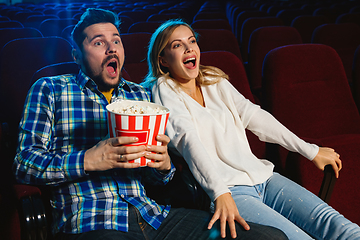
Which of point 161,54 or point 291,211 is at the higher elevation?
point 161,54

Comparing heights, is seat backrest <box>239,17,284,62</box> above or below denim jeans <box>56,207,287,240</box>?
above

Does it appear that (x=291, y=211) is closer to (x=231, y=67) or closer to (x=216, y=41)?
(x=231, y=67)

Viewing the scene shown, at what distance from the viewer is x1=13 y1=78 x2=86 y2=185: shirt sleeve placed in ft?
2.52

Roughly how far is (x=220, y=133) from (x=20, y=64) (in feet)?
2.87

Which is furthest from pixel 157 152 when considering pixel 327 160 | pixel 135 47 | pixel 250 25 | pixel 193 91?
pixel 250 25

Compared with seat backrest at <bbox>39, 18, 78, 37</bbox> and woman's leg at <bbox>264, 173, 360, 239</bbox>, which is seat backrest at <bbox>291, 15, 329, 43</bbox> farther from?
woman's leg at <bbox>264, 173, 360, 239</bbox>

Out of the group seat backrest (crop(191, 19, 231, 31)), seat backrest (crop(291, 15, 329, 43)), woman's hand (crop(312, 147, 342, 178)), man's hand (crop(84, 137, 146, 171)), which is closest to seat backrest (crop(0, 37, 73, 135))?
man's hand (crop(84, 137, 146, 171))

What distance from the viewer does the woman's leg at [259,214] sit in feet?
2.73

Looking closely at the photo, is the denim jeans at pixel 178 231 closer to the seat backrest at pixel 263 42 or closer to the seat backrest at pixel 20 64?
the seat backrest at pixel 20 64

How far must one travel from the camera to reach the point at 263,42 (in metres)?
2.21

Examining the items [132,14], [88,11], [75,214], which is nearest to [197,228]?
[75,214]

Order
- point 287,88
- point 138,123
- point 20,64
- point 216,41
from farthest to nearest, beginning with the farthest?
point 216,41
point 287,88
point 20,64
point 138,123

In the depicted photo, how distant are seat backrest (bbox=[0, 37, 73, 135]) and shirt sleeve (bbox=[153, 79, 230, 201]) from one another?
54 cm

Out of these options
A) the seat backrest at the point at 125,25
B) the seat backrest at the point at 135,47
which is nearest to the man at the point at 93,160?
the seat backrest at the point at 135,47
